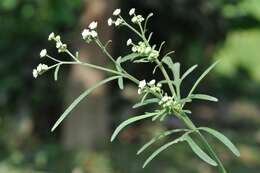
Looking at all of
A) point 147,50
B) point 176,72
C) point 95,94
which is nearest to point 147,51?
point 147,50

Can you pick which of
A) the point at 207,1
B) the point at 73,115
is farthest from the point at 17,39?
the point at 207,1

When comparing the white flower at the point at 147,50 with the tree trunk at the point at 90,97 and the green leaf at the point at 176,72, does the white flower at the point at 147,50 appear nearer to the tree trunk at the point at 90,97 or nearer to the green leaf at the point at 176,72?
the green leaf at the point at 176,72

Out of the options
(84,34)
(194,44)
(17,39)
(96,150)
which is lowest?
(84,34)

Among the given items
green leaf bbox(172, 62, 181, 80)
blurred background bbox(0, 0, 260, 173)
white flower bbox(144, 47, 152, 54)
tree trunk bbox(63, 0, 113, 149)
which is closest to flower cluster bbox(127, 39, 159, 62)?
white flower bbox(144, 47, 152, 54)

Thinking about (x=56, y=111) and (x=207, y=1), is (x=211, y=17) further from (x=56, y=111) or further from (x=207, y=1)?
(x=56, y=111)

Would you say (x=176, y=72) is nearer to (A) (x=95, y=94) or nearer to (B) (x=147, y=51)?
(B) (x=147, y=51)

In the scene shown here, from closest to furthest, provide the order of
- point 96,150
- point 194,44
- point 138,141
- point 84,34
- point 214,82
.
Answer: point 84,34
point 96,150
point 138,141
point 194,44
point 214,82

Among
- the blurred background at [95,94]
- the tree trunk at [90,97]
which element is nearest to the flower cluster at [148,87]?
the blurred background at [95,94]

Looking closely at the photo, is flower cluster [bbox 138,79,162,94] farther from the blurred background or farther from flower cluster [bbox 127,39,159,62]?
the blurred background
